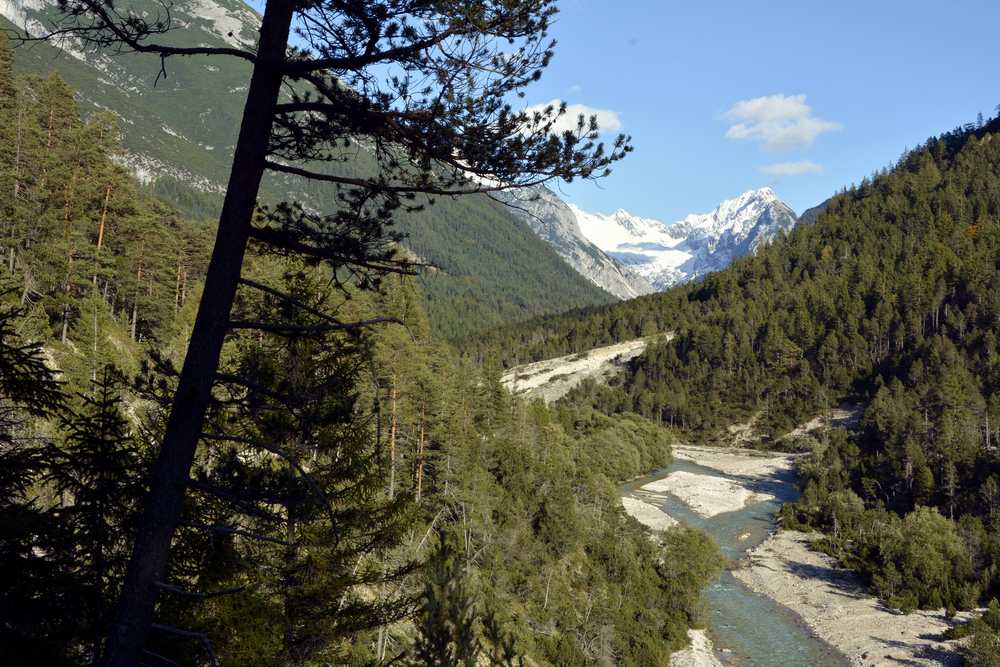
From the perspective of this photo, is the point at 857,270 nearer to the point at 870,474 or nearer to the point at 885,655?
the point at 870,474

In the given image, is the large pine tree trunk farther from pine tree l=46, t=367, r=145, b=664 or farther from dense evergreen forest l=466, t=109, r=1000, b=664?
dense evergreen forest l=466, t=109, r=1000, b=664

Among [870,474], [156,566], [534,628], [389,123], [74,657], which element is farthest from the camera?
[870,474]

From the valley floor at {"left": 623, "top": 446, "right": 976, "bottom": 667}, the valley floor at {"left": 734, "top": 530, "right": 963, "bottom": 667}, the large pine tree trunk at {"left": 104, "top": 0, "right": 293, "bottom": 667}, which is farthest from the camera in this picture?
the valley floor at {"left": 734, "top": 530, "right": 963, "bottom": 667}

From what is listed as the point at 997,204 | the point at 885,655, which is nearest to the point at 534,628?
the point at 885,655

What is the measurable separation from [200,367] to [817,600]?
49343 mm

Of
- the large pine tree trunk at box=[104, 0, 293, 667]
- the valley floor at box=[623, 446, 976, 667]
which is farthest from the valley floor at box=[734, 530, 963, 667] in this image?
the large pine tree trunk at box=[104, 0, 293, 667]

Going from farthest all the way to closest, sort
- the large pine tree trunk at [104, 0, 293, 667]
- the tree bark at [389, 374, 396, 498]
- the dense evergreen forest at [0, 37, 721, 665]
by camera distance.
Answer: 1. the tree bark at [389, 374, 396, 498]
2. the dense evergreen forest at [0, 37, 721, 665]
3. the large pine tree trunk at [104, 0, 293, 667]

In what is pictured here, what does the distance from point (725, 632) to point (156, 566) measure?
39.8m

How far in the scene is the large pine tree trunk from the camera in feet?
16.0

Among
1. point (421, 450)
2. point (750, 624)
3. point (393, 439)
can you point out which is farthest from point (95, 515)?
point (750, 624)

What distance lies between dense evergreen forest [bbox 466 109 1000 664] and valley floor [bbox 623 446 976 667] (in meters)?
2.10

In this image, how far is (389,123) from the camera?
572cm

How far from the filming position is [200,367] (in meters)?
5.19

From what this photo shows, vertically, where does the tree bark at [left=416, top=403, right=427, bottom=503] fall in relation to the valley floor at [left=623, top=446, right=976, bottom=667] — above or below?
above
